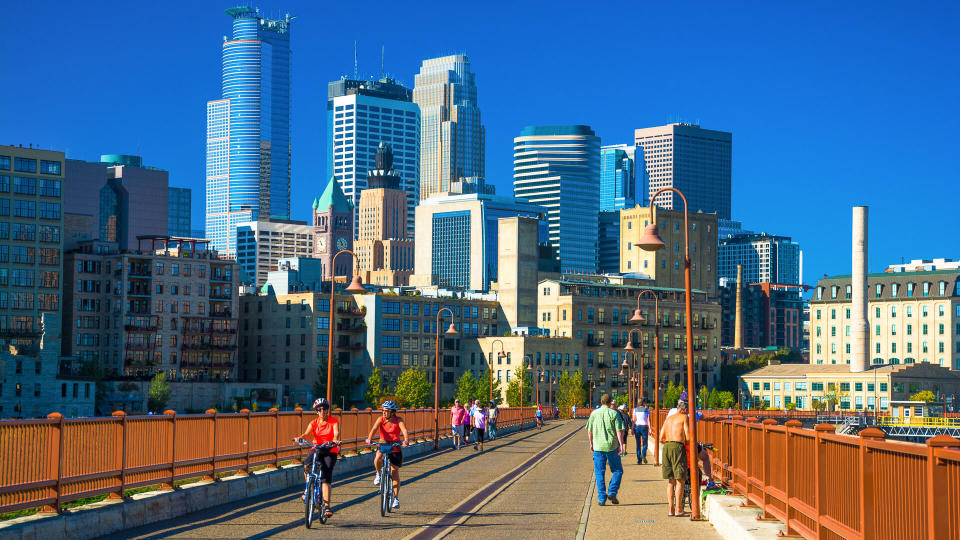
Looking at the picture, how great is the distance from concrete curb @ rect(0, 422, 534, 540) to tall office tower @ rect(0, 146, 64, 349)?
138m

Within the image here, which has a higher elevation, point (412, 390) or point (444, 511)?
point (444, 511)

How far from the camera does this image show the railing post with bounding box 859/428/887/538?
11641 mm

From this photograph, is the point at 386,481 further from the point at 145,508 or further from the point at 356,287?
the point at 356,287

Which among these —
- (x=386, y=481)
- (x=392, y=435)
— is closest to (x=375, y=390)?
(x=392, y=435)

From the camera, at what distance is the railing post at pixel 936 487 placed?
9.30 metres

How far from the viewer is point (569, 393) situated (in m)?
158

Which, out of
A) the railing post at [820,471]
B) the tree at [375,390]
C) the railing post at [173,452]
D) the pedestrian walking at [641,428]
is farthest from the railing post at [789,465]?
the tree at [375,390]

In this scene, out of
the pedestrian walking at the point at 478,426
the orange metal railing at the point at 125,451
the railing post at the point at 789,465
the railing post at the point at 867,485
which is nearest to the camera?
the railing post at the point at 867,485

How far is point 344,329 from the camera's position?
171500mm

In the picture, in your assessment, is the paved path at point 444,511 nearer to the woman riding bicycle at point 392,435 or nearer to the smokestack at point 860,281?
the woman riding bicycle at point 392,435

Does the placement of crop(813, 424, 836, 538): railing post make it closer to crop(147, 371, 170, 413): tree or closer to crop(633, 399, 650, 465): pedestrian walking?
crop(633, 399, 650, 465): pedestrian walking

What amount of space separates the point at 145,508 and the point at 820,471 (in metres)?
11.0

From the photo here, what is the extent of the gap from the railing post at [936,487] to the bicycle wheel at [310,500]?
11863mm

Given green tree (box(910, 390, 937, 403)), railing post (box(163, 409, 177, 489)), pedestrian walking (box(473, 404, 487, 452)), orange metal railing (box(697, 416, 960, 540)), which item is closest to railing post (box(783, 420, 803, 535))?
orange metal railing (box(697, 416, 960, 540))
